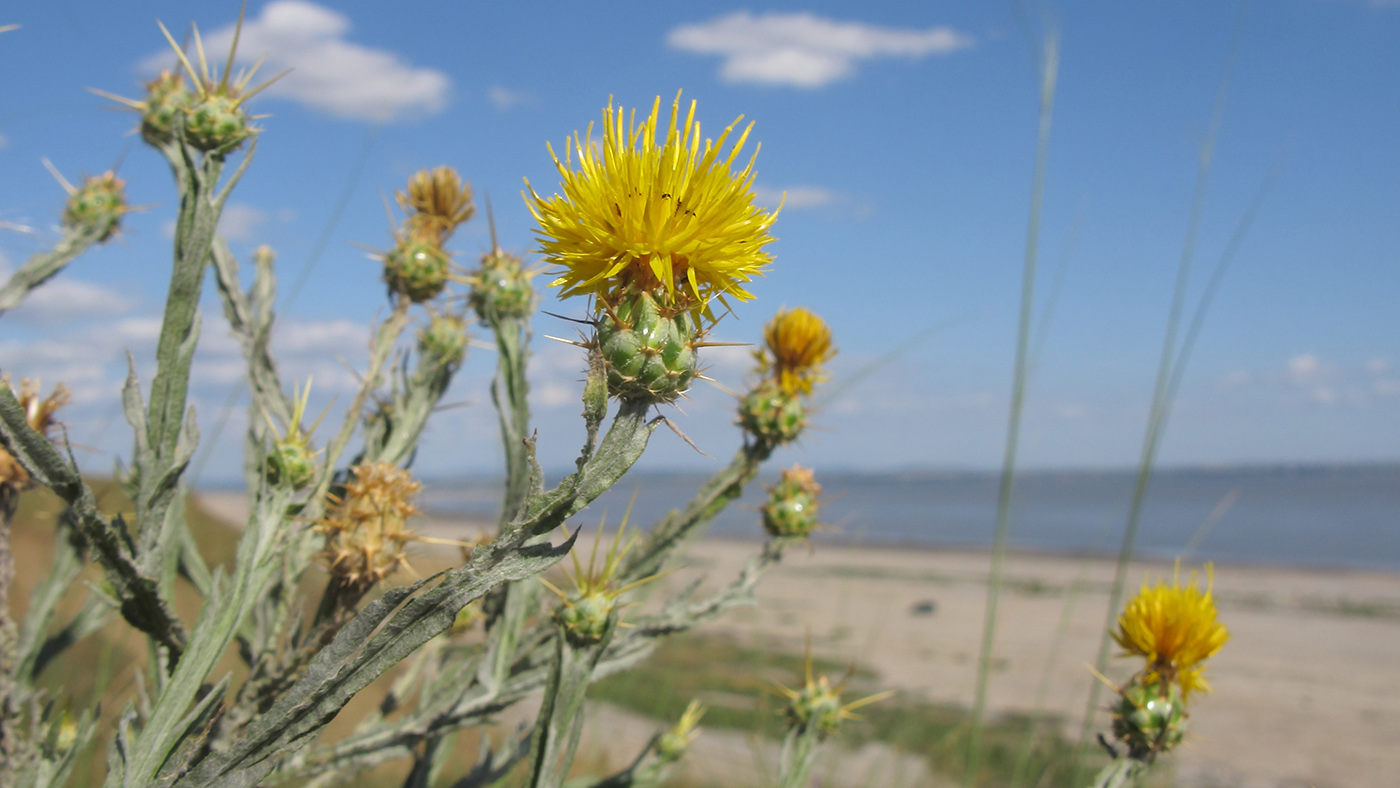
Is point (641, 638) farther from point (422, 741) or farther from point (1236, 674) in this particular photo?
point (1236, 674)

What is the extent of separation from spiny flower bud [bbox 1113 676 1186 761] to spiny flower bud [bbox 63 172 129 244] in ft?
14.2

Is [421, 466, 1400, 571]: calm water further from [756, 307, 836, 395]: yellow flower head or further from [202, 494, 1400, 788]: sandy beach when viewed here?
[756, 307, 836, 395]: yellow flower head

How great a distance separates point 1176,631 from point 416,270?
2.66m

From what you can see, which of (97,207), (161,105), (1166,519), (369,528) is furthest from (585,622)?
(1166,519)

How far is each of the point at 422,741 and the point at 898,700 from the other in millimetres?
16673

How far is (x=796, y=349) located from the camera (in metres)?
3.21

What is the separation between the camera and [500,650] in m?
2.28

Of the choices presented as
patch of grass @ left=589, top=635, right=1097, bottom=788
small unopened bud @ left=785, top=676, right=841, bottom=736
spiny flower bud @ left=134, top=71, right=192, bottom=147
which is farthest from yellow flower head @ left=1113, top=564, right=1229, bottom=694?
patch of grass @ left=589, top=635, right=1097, bottom=788

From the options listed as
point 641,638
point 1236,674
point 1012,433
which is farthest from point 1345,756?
point 641,638

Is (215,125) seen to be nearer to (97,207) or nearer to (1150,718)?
(97,207)

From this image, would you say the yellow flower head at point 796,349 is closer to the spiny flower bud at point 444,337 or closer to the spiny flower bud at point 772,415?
the spiny flower bud at point 772,415

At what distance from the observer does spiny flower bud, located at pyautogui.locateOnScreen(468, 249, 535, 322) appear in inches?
→ 113

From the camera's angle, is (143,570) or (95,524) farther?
(143,570)

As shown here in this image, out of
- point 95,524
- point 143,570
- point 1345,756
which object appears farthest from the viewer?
point 1345,756
